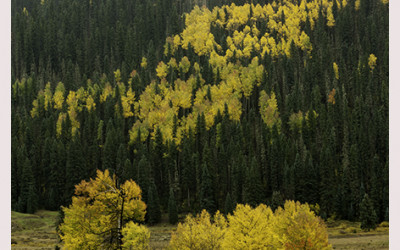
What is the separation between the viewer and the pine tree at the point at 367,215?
99.5 meters

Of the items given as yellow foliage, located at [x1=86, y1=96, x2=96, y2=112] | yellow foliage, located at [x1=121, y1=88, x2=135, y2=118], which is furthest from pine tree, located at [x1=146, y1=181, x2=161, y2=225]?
yellow foliage, located at [x1=86, y1=96, x2=96, y2=112]

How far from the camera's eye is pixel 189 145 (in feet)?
472

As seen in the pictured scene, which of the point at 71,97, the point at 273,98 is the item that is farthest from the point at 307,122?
the point at 71,97

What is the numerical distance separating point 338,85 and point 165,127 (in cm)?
7358

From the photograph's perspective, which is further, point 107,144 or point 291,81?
point 291,81

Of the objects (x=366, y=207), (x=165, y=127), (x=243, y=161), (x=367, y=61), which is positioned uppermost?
(x=367, y=61)

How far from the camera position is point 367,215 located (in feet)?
331

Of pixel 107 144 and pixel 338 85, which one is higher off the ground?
pixel 338 85

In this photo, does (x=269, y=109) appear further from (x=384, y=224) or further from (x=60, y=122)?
(x=60, y=122)

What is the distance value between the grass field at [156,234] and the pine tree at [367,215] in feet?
6.12

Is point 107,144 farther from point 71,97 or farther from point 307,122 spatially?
point 307,122

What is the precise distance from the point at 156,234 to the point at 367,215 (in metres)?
50.0

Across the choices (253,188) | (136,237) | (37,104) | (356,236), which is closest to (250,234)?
(136,237)

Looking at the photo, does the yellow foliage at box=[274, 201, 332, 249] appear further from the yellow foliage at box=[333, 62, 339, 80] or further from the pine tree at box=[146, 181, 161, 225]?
the yellow foliage at box=[333, 62, 339, 80]
